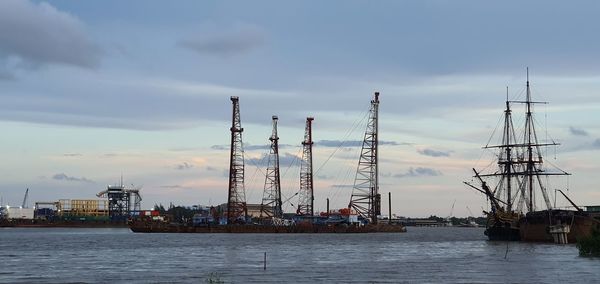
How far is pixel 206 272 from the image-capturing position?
74938 millimetres

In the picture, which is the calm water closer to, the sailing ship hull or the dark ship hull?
the sailing ship hull

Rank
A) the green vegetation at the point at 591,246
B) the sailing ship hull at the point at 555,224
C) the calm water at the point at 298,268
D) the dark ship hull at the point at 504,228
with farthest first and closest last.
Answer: the dark ship hull at the point at 504,228, the sailing ship hull at the point at 555,224, the green vegetation at the point at 591,246, the calm water at the point at 298,268

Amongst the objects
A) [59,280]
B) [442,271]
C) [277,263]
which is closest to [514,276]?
[442,271]

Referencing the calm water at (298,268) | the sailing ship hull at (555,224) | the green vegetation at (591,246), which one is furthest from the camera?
the sailing ship hull at (555,224)

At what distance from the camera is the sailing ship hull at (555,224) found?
421 ft

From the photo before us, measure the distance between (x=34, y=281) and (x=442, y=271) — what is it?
1428 inches

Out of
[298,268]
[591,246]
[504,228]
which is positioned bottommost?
[298,268]

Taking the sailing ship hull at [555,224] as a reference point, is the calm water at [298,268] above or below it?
below

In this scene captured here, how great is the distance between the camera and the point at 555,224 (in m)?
130

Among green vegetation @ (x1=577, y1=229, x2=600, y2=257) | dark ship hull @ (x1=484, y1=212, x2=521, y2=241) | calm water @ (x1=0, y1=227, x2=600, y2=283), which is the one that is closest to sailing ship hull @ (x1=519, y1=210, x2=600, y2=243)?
dark ship hull @ (x1=484, y1=212, x2=521, y2=241)

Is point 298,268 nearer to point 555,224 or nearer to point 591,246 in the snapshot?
point 591,246

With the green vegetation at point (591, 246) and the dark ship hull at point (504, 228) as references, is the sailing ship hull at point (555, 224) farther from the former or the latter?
the green vegetation at point (591, 246)

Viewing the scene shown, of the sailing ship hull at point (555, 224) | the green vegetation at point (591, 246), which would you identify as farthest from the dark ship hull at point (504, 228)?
the green vegetation at point (591, 246)

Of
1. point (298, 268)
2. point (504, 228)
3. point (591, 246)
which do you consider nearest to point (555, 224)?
point (504, 228)
